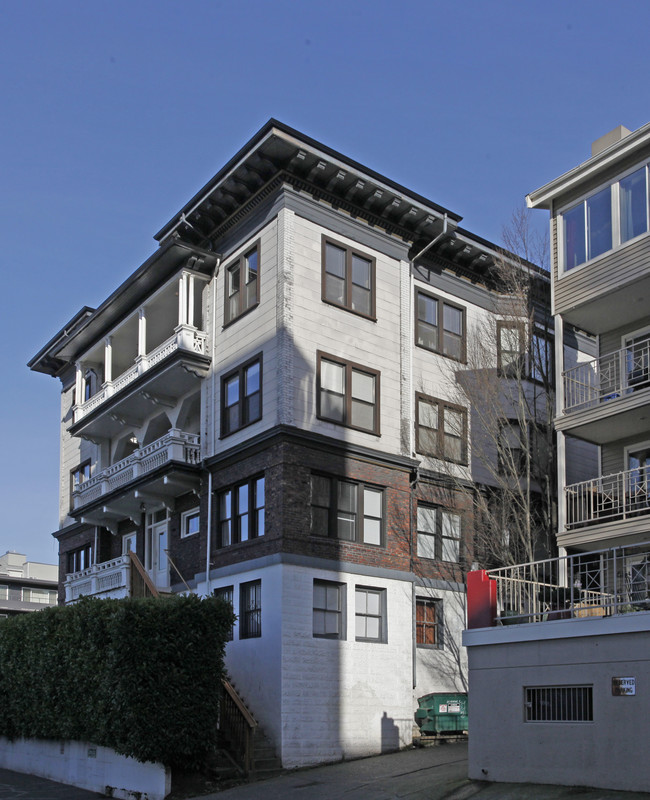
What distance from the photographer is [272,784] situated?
21.1 metres

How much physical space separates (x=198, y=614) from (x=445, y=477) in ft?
34.0

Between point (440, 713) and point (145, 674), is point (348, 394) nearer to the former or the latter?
point (440, 713)

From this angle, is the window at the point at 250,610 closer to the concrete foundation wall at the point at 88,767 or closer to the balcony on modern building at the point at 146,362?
the concrete foundation wall at the point at 88,767

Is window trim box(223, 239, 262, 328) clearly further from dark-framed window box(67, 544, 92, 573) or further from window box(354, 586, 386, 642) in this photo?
dark-framed window box(67, 544, 92, 573)

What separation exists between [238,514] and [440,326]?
Answer: 352 inches

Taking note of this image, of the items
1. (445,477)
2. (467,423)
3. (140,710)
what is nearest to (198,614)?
(140,710)

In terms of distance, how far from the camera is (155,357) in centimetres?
3075

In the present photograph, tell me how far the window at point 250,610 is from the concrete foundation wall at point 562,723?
771 cm

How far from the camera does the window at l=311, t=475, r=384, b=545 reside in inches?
1017

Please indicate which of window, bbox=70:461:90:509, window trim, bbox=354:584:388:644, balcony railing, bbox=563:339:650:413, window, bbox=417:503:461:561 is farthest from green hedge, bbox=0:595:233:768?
window, bbox=70:461:90:509

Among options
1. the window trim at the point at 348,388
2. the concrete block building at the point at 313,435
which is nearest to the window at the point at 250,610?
the concrete block building at the point at 313,435

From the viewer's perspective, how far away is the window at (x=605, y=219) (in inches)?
877

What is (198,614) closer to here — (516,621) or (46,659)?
(46,659)

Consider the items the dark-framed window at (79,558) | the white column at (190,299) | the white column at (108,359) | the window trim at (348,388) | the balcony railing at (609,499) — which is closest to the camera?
the balcony railing at (609,499)
